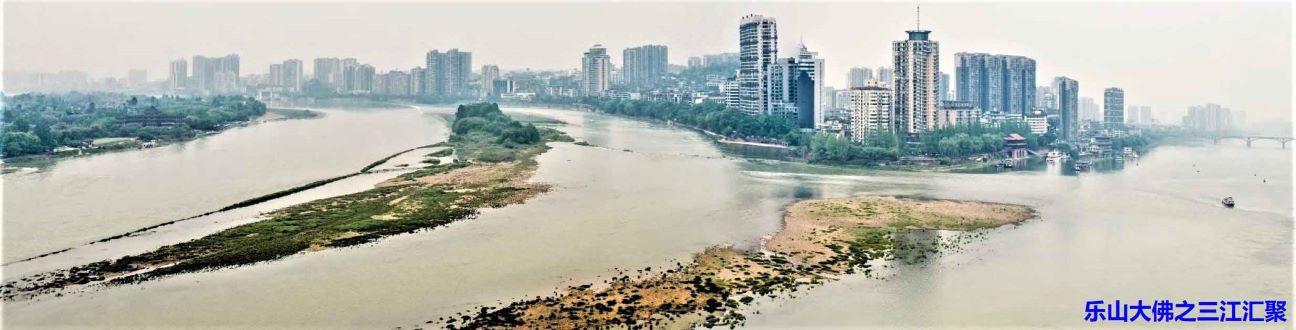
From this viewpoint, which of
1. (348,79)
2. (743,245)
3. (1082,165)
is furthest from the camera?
(348,79)

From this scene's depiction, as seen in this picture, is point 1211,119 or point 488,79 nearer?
point 1211,119

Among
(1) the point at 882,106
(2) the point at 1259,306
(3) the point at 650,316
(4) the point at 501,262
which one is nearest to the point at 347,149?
(1) the point at 882,106

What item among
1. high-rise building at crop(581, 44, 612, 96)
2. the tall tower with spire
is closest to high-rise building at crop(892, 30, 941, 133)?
the tall tower with spire

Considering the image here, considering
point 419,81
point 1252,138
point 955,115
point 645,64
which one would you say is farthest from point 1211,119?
point 419,81

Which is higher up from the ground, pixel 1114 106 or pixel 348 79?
pixel 348 79

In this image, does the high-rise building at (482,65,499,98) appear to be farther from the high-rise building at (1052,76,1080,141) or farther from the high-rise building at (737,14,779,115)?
the high-rise building at (1052,76,1080,141)

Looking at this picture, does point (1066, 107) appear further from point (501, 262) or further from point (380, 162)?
point (501, 262)

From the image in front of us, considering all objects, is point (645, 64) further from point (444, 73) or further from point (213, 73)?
point (213, 73)
